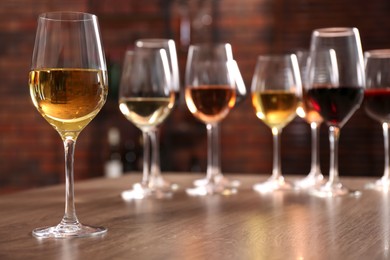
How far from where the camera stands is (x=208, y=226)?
0.88 m

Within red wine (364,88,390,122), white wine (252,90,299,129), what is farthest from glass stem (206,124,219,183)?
red wine (364,88,390,122)

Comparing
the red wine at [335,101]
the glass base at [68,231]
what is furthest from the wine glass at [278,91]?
the glass base at [68,231]

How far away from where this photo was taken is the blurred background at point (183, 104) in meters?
3.92

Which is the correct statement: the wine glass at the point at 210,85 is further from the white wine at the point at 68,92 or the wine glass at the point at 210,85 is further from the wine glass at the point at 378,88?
the white wine at the point at 68,92

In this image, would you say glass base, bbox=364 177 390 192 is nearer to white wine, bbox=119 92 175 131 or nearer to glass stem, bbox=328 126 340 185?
glass stem, bbox=328 126 340 185

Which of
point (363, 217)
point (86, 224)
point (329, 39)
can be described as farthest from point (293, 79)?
point (86, 224)

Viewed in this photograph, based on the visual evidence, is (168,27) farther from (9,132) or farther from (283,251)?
(283,251)

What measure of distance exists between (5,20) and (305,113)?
2.86 metres

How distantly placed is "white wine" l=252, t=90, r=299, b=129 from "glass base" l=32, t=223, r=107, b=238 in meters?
0.70

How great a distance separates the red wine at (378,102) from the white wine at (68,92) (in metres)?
0.74

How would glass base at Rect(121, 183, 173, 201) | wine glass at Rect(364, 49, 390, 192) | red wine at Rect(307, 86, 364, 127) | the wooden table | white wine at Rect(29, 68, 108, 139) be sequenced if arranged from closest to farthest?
the wooden table → white wine at Rect(29, 68, 108, 139) → glass base at Rect(121, 183, 173, 201) → red wine at Rect(307, 86, 364, 127) → wine glass at Rect(364, 49, 390, 192)

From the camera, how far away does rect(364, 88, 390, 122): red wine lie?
143 centimetres

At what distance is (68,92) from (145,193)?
0.46 metres

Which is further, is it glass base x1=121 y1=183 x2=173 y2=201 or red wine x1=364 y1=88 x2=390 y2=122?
red wine x1=364 y1=88 x2=390 y2=122
